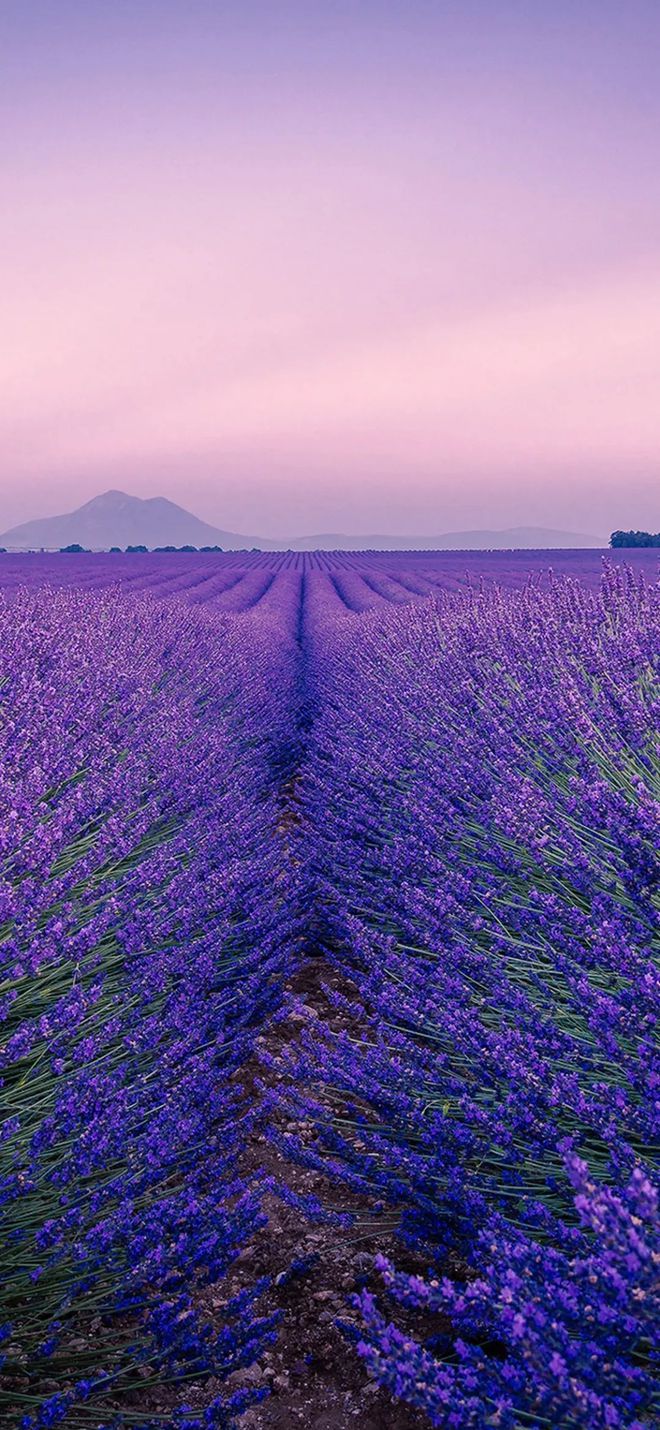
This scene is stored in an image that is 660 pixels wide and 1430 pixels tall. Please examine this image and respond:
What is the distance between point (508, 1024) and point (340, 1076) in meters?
0.33

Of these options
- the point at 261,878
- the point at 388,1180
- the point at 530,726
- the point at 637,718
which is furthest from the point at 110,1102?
the point at 530,726

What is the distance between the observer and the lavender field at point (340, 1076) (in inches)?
40.8

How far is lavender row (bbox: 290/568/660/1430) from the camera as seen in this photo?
2.62 feet

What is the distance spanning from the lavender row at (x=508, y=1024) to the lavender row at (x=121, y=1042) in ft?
0.69

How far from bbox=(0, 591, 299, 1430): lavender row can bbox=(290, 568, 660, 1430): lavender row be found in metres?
0.21

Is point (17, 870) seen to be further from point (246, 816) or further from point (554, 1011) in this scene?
point (246, 816)

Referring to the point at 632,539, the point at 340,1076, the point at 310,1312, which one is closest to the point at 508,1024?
the point at 340,1076

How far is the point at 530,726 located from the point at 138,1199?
178cm

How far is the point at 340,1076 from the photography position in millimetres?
1658

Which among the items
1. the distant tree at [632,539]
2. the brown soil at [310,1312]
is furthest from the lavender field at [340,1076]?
the distant tree at [632,539]

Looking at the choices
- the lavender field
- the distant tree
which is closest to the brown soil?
the lavender field

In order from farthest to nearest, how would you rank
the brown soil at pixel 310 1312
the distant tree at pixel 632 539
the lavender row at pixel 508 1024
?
the distant tree at pixel 632 539 → the brown soil at pixel 310 1312 → the lavender row at pixel 508 1024

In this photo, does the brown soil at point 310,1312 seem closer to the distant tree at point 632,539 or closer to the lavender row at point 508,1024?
the lavender row at point 508,1024

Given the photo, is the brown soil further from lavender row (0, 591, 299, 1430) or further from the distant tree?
the distant tree
